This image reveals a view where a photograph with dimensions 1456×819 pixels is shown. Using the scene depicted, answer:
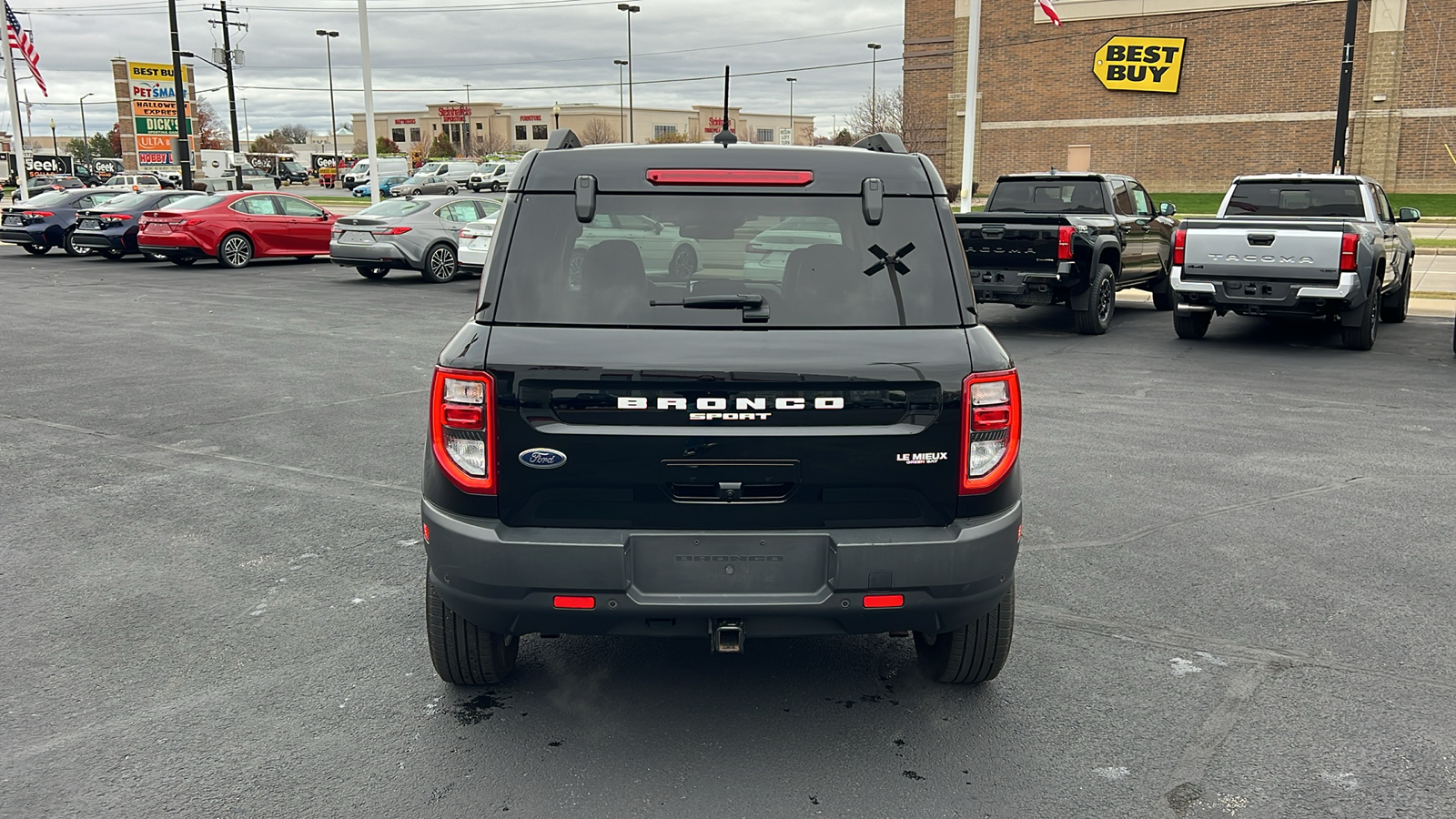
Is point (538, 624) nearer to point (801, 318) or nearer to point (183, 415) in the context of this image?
point (801, 318)

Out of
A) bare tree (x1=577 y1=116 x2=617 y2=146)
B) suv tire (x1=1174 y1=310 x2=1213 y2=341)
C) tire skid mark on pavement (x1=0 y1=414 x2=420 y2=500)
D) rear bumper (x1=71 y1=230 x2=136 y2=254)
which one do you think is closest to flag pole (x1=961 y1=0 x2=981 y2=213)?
suv tire (x1=1174 y1=310 x2=1213 y2=341)

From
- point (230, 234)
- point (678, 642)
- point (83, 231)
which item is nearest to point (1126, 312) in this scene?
point (678, 642)

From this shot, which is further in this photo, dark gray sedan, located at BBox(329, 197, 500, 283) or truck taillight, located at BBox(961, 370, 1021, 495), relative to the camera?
dark gray sedan, located at BBox(329, 197, 500, 283)

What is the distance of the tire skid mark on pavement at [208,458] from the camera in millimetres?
6828

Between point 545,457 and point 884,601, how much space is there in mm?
1078

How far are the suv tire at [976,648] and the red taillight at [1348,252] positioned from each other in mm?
9454

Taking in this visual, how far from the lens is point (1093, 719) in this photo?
3863 mm

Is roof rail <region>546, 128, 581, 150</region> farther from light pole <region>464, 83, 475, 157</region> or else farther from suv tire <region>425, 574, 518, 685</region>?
light pole <region>464, 83, 475, 157</region>

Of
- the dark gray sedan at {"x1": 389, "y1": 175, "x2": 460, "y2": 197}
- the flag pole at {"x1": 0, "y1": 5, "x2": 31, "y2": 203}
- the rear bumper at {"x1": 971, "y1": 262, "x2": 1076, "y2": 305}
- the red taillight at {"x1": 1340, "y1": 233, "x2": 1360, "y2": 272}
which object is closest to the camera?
the red taillight at {"x1": 1340, "y1": 233, "x2": 1360, "y2": 272}

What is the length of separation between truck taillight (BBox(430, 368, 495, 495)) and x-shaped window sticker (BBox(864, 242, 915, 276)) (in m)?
1.23

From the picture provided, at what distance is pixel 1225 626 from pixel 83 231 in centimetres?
2643

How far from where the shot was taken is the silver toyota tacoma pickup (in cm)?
1161

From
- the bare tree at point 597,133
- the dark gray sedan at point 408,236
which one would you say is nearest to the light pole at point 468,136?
the bare tree at point 597,133

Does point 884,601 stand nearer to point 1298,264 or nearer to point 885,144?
point 885,144
